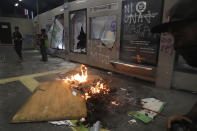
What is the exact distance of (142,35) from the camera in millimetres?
5027

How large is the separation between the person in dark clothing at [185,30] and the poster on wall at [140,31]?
147 inches

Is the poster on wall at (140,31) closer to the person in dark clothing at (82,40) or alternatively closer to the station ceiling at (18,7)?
the person in dark clothing at (82,40)

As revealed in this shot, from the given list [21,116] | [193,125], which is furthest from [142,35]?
[21,116]

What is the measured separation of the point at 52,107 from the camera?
10.1 ft

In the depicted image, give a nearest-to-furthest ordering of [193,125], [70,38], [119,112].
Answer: [193,125] < [119,112] < [70,38]

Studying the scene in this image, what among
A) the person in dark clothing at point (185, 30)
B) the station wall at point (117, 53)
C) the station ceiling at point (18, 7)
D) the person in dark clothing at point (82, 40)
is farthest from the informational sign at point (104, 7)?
the station ceiling at point (18, 7)

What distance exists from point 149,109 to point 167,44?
2376 mm

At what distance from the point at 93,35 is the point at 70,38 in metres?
2.43

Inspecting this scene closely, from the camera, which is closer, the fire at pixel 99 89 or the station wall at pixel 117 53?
the fire at pixel 99 89

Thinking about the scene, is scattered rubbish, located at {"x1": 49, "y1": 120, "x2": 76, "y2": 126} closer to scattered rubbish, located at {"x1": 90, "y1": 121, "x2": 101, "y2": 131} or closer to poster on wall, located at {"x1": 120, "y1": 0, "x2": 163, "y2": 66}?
scattered rubbish, located at {"x1": 90, "y1": 121, "x2": 101, "y2": 131}

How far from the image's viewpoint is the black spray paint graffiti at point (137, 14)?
188 inches

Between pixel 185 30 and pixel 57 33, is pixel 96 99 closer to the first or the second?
pixel 185 30

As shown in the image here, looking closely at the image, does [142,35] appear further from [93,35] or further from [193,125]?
[193,125]

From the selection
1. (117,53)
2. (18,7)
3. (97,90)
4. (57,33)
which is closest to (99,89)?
(97,90)
